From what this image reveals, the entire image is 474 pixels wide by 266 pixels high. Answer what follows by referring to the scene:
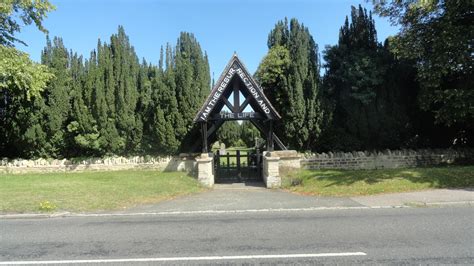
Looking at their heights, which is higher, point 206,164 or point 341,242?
point 206,164

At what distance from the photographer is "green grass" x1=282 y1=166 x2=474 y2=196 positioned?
11.8m

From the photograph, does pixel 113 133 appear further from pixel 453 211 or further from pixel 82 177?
pixel 453 211

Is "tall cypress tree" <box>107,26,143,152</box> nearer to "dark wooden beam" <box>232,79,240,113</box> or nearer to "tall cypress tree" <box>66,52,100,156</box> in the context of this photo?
"tall cypress tree" <box>66,52,100,156</box>

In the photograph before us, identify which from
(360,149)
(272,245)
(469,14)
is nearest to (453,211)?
(272,245)

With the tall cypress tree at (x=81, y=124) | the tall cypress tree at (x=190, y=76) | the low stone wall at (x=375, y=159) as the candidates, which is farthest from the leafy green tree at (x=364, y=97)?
the tall cypress tree at (x=81, y=124)

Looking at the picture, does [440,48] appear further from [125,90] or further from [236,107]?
[125,90]

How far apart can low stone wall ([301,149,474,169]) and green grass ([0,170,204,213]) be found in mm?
5783

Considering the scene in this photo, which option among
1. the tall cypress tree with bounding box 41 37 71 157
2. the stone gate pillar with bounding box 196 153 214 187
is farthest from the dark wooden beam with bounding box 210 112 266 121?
the tall cypress tree with bounding box 41 37 71 157

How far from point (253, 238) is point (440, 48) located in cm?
1274

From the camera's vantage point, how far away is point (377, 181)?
12.6 meters

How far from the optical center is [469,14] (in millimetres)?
14977

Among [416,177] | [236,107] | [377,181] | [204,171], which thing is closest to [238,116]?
[236,107]

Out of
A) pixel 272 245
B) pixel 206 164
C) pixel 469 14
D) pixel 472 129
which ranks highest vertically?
pixel 469 14

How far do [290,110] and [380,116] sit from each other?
4257 millimetres
